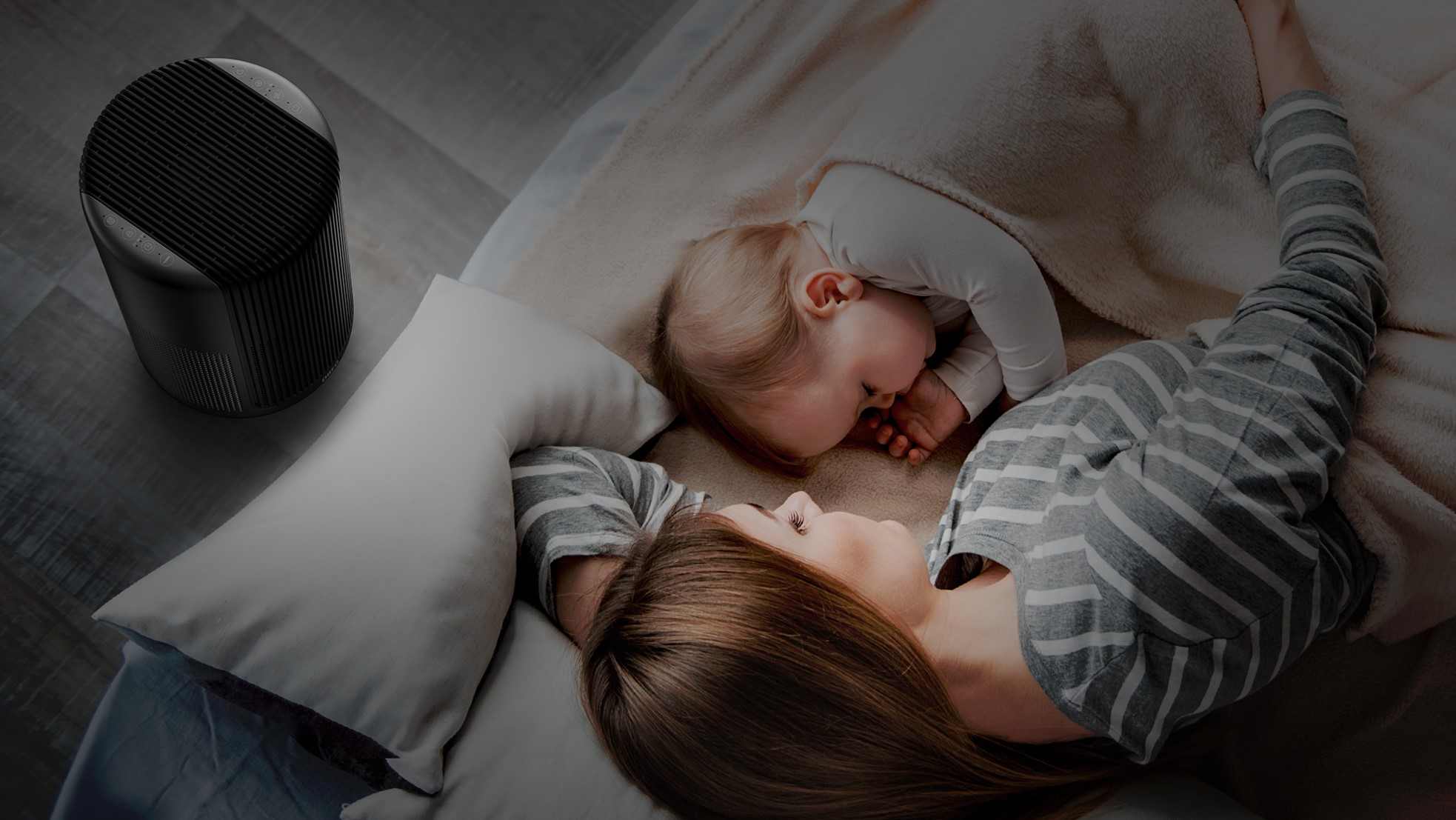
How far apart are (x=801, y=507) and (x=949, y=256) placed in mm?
305

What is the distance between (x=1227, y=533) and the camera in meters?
0.91

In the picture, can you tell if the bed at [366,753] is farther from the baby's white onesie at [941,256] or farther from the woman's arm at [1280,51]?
the woman's arm at [1280,51]

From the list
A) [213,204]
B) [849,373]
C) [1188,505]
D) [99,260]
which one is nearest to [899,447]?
[849,373]

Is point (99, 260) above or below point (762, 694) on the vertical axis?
below

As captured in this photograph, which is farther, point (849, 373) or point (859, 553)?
point (849, 373)

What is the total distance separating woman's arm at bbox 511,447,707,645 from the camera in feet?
3.23

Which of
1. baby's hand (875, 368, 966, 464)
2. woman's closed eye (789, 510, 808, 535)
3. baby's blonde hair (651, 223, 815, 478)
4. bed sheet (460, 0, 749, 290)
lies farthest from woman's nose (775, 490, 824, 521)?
bed sheet (460, 0, 749, 290)

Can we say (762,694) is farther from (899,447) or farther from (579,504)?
(899,447)

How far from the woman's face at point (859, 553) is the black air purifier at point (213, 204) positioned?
0.48 meters

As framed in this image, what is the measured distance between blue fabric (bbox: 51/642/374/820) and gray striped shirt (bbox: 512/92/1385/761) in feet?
0.94

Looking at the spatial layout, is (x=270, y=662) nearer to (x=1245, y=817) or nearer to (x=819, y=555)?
(x=819, y=555)

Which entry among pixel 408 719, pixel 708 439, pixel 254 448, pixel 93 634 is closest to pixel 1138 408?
pixel 708 439

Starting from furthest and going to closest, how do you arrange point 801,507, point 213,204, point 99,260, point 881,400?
point 99,260
point 881,400
point 801,507
point 213,204

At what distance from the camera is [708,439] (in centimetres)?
124
